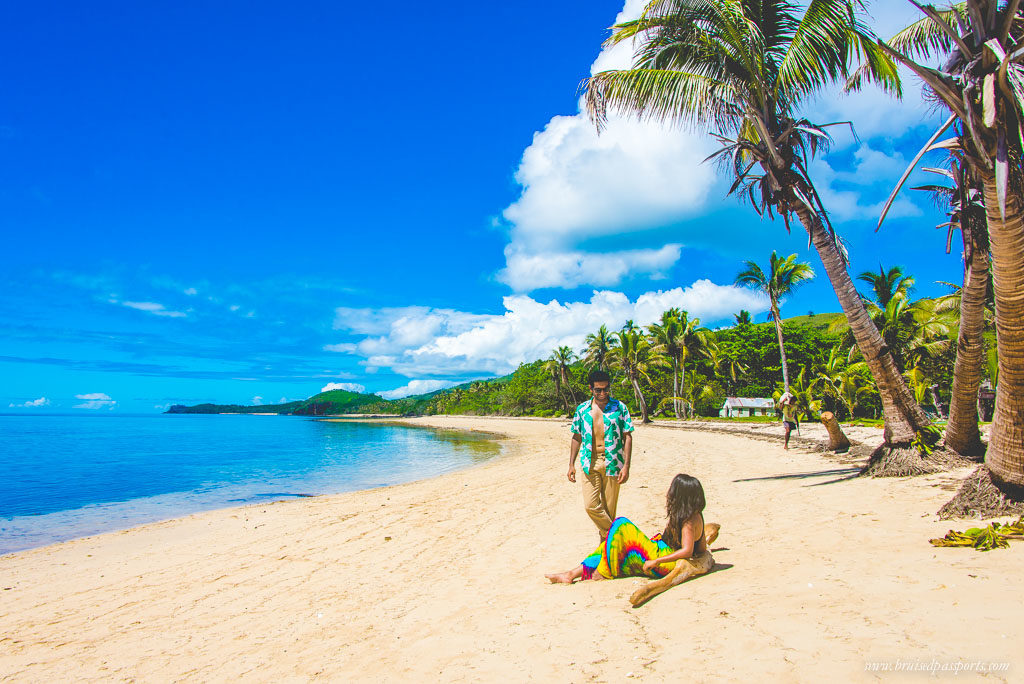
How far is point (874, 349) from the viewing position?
8.17 meters

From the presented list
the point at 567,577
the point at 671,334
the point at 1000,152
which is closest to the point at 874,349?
→ the point at 1000,152

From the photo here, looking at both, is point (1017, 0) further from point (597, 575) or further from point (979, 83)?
point (597, 575)

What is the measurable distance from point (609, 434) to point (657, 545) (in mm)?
991

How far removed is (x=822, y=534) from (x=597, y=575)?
242cm

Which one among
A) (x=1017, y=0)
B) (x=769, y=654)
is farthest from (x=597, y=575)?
(x=1017, y=0)

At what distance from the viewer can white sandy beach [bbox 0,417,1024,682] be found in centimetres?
284

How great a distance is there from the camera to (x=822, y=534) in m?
5.18

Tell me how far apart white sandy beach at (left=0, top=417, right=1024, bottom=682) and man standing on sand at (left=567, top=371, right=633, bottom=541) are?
0.69 metres

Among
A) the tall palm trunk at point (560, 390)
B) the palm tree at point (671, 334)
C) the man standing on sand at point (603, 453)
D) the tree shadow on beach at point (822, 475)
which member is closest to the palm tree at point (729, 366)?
the palm tree at point (671, 334)

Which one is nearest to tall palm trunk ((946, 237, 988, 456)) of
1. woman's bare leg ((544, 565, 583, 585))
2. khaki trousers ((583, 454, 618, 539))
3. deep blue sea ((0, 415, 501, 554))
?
khaki trousers ((583, 454, 618, 539))

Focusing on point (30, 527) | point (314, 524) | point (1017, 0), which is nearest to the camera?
point (1017, 0)

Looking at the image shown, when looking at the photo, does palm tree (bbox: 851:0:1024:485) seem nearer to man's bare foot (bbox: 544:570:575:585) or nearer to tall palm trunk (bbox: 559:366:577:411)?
man's bare foot (bbox: 544:570:575:585)

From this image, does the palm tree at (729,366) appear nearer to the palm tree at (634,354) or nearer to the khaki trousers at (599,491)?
the palm tree at (634,354)

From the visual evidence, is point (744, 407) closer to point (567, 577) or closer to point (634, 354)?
point (634, 354)
